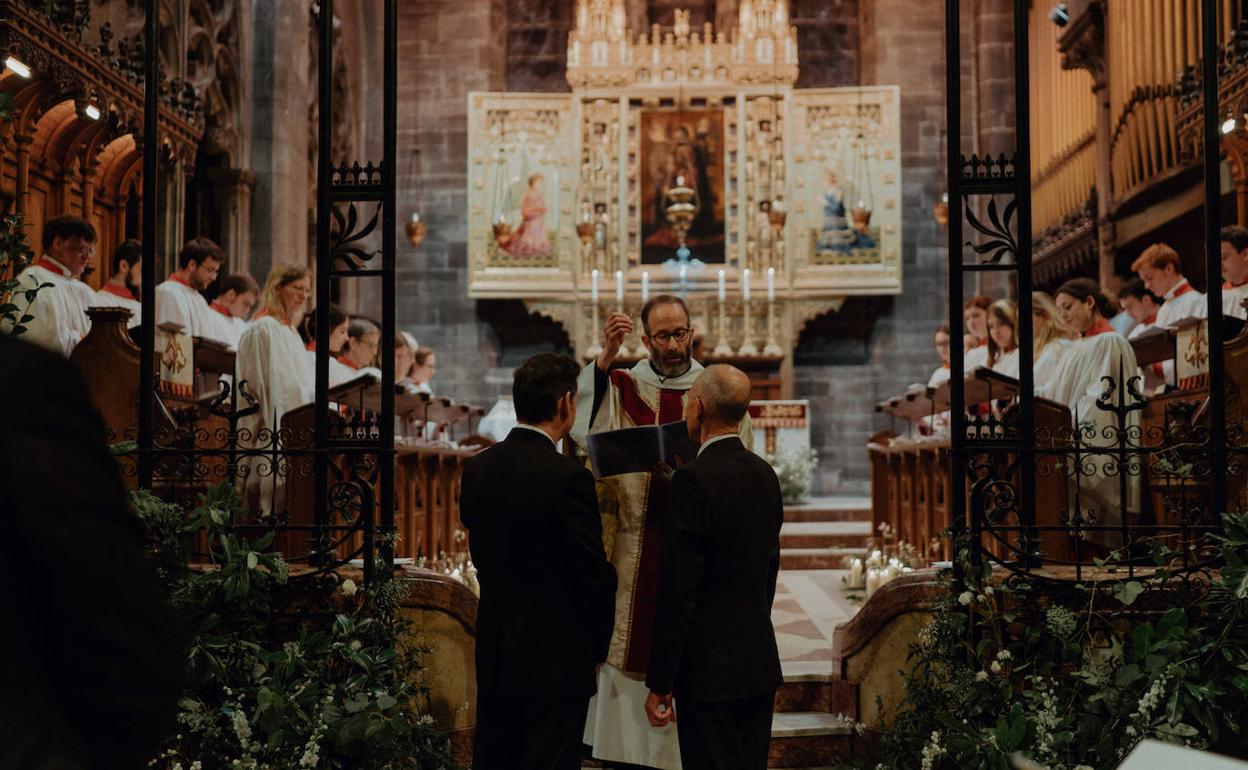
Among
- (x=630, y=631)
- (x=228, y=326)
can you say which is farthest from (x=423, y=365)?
(x=630, y=631)

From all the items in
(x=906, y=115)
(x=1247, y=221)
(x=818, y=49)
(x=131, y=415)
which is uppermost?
(x=818, y=49)

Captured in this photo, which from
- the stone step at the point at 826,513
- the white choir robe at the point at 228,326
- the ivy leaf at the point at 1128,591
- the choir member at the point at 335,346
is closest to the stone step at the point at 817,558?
the stone step at the point at 826,513

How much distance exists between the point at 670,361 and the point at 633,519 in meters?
0.60

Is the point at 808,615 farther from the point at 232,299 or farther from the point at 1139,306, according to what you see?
the point at 232,299

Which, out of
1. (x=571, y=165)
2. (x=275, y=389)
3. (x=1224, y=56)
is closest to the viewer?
(x=275, y=389)

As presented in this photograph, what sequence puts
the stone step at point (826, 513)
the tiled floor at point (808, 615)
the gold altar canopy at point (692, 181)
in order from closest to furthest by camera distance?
the tiled floor at point (808, 615) < the stone step at point (826, 513) < the gold altar canopy at point (692, 181)

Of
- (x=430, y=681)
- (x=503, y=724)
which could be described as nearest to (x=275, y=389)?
(x=430, y=681)

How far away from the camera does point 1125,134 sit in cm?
1102

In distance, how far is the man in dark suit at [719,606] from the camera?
11.1 ft

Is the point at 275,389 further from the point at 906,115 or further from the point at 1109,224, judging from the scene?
the point at 906,115

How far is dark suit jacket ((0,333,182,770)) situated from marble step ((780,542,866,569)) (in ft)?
28.2

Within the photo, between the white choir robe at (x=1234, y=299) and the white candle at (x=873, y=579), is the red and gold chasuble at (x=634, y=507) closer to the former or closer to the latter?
the white candle at (x=873, y=579)

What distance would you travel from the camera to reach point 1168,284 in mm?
7406

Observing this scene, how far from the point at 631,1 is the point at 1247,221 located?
10140 mm
